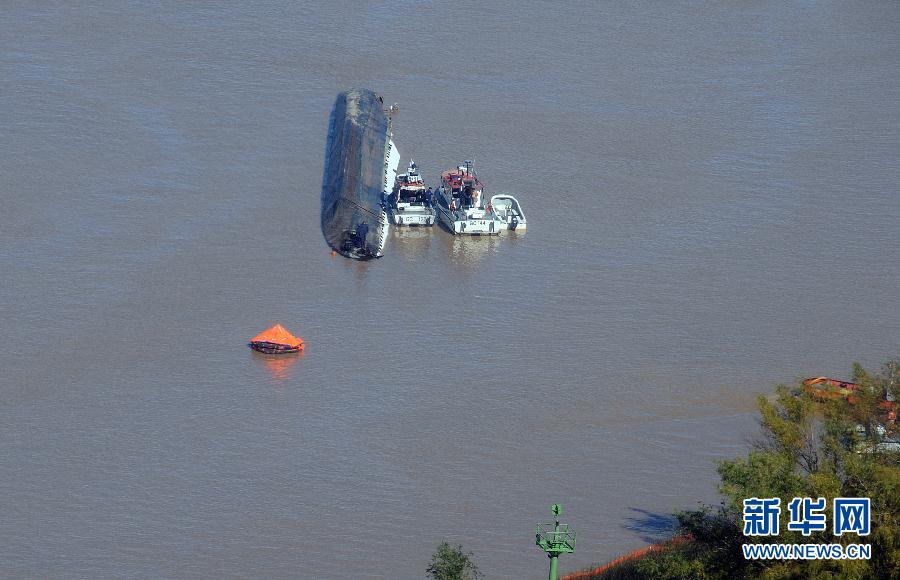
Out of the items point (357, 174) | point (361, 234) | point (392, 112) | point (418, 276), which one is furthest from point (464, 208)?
point (392, 112)

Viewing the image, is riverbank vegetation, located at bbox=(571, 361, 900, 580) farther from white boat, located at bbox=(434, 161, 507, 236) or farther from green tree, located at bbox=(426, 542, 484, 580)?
white boat, located at bbox=(434, 161, 507, 236)

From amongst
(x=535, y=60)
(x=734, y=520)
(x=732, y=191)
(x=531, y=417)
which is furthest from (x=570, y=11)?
(x=734, y=520)

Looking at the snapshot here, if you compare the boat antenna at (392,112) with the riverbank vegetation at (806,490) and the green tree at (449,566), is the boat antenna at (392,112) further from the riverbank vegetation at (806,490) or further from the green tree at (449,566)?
the green tree at (449,566)

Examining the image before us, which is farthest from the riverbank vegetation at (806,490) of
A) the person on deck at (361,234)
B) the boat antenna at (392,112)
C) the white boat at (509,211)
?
the boat antenna at (392,112)

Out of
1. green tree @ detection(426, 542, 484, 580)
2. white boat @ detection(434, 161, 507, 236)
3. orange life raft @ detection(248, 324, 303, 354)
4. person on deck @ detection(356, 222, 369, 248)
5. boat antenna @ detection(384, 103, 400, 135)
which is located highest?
boat antenna @ detection(384, 103, 400, 135)

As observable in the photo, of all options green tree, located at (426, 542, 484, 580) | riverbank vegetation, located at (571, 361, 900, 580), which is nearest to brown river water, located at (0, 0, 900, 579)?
green tree, located at (426, 542, 484, 580)

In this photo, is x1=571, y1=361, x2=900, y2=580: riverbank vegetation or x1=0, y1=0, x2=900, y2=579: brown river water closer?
x1=571, y1=361, x2=900, y2=580: riverbank vegetation
